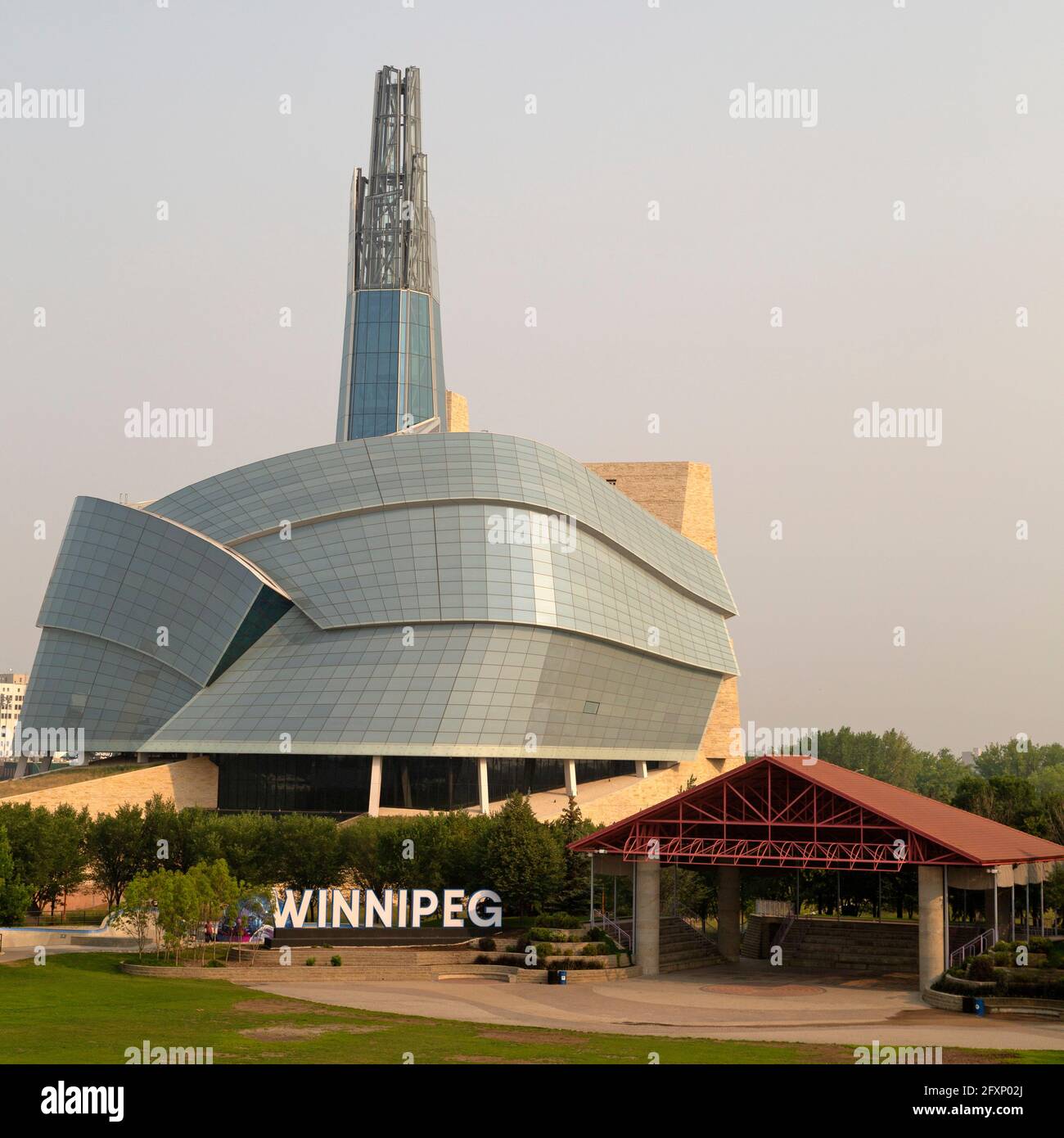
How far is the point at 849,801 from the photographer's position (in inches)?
2136

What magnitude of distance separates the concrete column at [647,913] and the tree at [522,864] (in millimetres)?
6856

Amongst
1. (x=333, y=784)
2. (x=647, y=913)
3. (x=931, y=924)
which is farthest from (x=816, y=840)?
(x=333, y=784)

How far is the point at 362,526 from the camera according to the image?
9619 centimetres

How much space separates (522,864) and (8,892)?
76.3 ft

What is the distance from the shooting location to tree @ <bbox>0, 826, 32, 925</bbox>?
5919cm

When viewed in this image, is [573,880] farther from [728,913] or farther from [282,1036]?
[282,1036]

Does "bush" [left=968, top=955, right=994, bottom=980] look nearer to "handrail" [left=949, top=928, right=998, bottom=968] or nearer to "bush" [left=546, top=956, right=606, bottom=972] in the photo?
"handrail" [left=949, top=928, right=998, bottom=968]

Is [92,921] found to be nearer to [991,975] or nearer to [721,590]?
[991,975]

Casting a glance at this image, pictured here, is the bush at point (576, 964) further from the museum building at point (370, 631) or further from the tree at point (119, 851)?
the museum building at point (370, 631)

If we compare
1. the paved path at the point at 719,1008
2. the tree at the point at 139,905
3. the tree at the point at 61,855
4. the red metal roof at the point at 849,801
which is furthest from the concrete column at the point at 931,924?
the tree at the point at 61,855

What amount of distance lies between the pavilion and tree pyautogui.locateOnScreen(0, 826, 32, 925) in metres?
24.6
